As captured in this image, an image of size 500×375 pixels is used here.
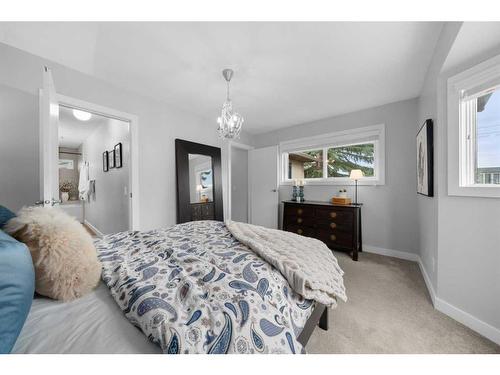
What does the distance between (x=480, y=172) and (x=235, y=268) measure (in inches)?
79.3

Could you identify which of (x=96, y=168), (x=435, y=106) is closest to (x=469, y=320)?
(x=435, y=106)

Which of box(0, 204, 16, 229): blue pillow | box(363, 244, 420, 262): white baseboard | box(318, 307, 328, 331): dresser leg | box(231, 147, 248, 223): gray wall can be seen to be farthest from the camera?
box(231, 147, 248, 223): gray wall

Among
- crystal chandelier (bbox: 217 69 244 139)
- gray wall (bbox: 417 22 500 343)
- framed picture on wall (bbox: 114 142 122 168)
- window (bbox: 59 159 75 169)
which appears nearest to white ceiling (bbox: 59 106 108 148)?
framed picture on wall (bbox: 114 142 122 168)

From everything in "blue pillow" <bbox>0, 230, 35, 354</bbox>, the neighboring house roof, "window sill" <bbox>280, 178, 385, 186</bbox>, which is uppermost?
the neighboring house roof

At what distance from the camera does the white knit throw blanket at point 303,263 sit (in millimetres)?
966

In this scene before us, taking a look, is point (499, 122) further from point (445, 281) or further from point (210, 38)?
point (210, 38)

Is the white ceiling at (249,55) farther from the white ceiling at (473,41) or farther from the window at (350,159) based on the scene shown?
the window at (350,159)

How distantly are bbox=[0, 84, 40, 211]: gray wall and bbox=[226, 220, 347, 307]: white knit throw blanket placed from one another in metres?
1.94

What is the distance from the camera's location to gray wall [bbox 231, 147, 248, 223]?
4.74 meters

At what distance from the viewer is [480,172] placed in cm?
149

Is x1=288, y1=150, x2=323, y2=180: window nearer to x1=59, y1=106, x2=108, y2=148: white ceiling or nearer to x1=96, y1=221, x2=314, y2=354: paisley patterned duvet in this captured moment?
x1=96, y1=221, x2=314, y2=354: paisley patterned duvet

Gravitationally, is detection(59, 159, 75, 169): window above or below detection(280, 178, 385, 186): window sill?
above

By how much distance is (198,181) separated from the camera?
330cm
